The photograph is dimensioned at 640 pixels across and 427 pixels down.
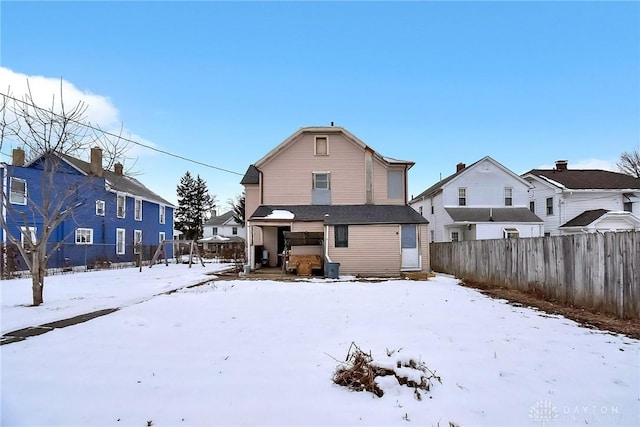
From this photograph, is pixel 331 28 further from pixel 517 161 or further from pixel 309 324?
pixel 517 161

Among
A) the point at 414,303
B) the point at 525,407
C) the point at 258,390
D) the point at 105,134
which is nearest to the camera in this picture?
the point at 525,407

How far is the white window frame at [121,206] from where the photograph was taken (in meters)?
25.8

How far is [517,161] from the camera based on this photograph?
3228 cm

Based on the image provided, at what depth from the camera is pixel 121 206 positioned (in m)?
26.3

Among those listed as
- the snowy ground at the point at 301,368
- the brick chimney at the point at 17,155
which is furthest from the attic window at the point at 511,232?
the brick chimney at the point at 17,155

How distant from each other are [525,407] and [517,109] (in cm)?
2009

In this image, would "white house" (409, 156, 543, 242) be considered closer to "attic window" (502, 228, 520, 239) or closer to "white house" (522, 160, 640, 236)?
"attic window" (502, 228, 520, 239)

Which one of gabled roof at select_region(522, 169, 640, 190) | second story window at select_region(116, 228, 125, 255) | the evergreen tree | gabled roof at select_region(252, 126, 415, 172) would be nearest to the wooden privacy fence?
gabled roof at select_region(252, 126, 415, 172)

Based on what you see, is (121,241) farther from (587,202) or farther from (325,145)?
(587,202)

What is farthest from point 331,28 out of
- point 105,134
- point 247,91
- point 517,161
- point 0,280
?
point 517,161

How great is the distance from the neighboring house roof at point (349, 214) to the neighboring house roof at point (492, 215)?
313 inches

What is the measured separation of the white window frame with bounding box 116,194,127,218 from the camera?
25844 millimetres

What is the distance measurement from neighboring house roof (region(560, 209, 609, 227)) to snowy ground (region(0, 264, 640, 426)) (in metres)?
21.0

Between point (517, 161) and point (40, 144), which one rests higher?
Answer: point (517, 161)
